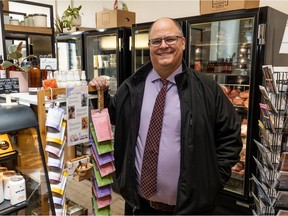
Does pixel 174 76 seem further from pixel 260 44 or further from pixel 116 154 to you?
pixel 260 44

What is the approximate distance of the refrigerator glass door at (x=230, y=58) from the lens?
310 cm

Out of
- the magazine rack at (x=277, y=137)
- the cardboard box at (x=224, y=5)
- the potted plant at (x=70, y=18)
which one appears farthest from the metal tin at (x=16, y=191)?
the potted plant at (x=70, y=18)

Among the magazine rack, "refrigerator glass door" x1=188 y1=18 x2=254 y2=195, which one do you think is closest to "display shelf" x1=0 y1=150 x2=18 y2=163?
the magazine rack

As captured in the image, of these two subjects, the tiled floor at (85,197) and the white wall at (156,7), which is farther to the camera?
the white wall at (156,7)

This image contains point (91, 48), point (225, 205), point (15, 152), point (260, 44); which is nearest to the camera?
point (15, 152)

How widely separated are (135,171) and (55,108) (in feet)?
2.09

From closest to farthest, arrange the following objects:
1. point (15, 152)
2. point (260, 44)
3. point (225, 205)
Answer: point (15, 152) < point (260, 44) < point (225, 205)

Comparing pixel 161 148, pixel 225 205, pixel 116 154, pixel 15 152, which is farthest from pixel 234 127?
pixel 225 205

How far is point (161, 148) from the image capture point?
5.45ft

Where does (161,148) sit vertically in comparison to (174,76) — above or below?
below

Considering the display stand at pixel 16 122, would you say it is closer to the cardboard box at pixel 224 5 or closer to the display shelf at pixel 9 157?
the display shelf at pixel 9 157

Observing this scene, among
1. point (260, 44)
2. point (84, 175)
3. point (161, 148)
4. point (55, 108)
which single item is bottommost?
point (84, 175)

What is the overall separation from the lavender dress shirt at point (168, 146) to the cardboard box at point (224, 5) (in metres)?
1.39

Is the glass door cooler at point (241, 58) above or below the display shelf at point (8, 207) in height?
above
